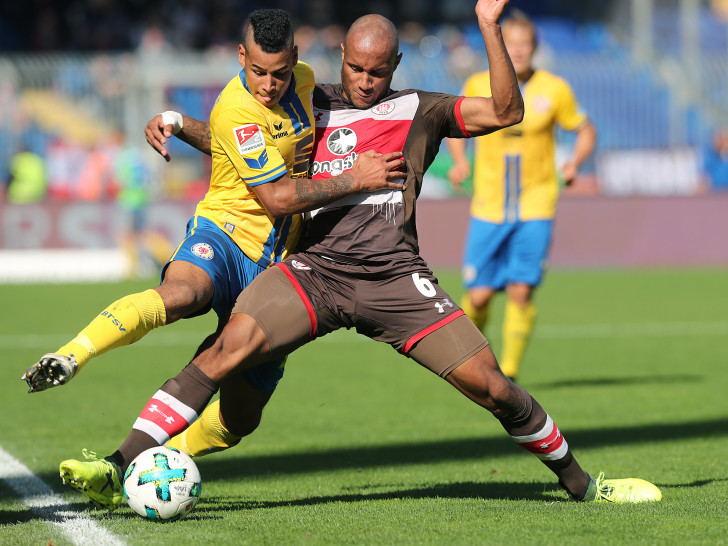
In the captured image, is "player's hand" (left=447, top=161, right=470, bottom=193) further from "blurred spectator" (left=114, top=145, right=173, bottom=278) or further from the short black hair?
"blurred spectator" (left=114, top=145, right=173, bottom=278)

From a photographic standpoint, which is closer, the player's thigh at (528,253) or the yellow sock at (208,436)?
the yellow sock at (208,436)

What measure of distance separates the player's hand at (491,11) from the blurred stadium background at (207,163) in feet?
43.0

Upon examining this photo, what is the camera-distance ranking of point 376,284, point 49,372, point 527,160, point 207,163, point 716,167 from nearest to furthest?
point 49,372 → point 376,284 → point 527,160 → point 207,163 → point 716,167

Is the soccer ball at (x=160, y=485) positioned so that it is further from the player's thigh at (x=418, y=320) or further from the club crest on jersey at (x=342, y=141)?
the club crest on jersey at (x=342, y=141)

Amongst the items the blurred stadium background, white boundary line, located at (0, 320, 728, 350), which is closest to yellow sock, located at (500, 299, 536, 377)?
white boundary line, located at (0, 320, 728, 350)

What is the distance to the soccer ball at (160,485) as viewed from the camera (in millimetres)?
4539

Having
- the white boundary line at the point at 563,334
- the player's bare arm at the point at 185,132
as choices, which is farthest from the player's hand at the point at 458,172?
the white boundary line at the point at 563,334

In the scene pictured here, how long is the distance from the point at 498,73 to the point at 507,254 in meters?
4.13

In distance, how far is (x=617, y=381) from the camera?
9.34 meters

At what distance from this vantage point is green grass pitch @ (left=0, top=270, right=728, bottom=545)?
4.50m

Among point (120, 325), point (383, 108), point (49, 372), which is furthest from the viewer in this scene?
point (383, 108)

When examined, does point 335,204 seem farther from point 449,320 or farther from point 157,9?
point 157,9

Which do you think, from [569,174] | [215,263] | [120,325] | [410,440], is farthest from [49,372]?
[569,174]

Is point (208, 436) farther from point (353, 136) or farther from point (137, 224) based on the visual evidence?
point (137, 224)
